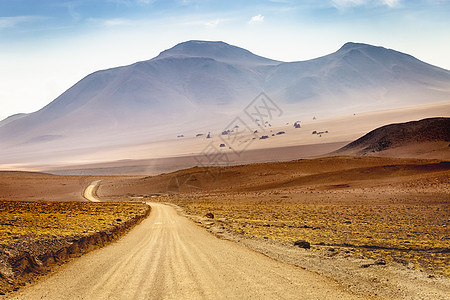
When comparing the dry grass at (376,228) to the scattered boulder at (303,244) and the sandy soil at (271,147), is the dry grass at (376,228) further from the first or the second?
the sandy soil at (271,147)

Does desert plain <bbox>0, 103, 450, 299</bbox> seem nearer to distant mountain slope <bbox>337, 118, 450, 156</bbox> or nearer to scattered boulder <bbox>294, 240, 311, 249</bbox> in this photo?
scattered boulder <bbox>294, 240, 311, 249</bbox>

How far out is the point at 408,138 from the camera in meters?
66.7

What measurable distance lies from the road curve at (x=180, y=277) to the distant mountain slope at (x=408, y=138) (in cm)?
5180

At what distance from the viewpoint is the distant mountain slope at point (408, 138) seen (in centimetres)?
6053

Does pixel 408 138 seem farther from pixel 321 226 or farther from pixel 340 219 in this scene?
pixel 321 226

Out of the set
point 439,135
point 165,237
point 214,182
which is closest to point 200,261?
point 165,237

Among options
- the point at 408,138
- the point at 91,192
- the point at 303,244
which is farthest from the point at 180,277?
the point at 408,138

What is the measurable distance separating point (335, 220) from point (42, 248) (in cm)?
1474

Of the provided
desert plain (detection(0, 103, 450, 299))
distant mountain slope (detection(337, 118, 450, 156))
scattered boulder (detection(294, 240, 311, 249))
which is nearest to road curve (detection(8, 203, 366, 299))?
desert plain (detection(0, 103, 450, 299))

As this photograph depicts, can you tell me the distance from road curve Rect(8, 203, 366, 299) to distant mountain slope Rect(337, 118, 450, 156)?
170 ft

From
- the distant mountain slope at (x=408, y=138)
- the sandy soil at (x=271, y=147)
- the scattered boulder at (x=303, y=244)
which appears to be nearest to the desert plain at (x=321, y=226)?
the scattered boulder at (x=303, y=244)

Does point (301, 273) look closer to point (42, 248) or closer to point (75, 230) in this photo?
point (42, 248)

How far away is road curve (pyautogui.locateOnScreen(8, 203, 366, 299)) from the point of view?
28.2 feet

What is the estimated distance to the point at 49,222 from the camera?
59.0 feet
